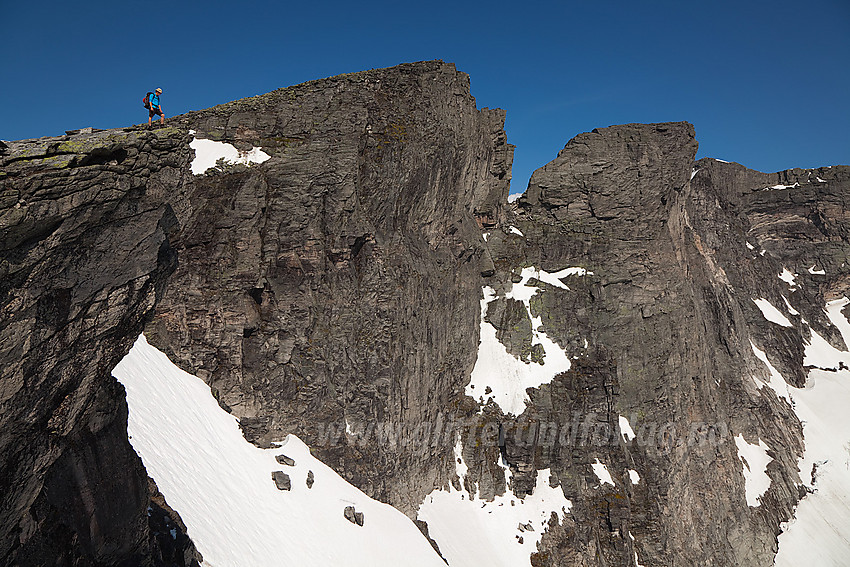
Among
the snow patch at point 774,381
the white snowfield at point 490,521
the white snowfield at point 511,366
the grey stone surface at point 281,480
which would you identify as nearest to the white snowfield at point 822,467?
the snow patch at point 774,381

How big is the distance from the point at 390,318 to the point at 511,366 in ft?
51.0

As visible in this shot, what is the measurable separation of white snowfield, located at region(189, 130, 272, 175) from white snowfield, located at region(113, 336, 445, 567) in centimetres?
985

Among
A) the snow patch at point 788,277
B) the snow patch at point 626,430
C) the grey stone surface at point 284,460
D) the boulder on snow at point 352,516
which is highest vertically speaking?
the snow patch at point 788,277

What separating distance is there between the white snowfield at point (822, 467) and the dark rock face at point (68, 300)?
51533 millimetres

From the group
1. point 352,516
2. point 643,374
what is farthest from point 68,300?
point 643,374

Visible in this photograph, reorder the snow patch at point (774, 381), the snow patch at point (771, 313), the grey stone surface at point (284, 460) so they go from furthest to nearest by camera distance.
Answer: the snow patch at point (771, 313)
the snow patch at point (774, 381)
the grey stone surface at point (284, 460)

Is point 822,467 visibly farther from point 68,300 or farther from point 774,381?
point 68,300

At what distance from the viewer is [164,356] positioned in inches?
966

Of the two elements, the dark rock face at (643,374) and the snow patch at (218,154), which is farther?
the dark rock face at (643,374)

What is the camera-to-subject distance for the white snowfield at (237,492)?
1853cm

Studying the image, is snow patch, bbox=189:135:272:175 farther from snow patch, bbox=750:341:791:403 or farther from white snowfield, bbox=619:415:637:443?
snow patch, bbox=750:341:791:403

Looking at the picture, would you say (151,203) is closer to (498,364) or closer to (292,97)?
(292,97)

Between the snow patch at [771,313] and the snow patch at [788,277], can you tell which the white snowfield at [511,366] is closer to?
the snow patch at [771,313]

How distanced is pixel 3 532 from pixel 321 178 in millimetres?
22693
